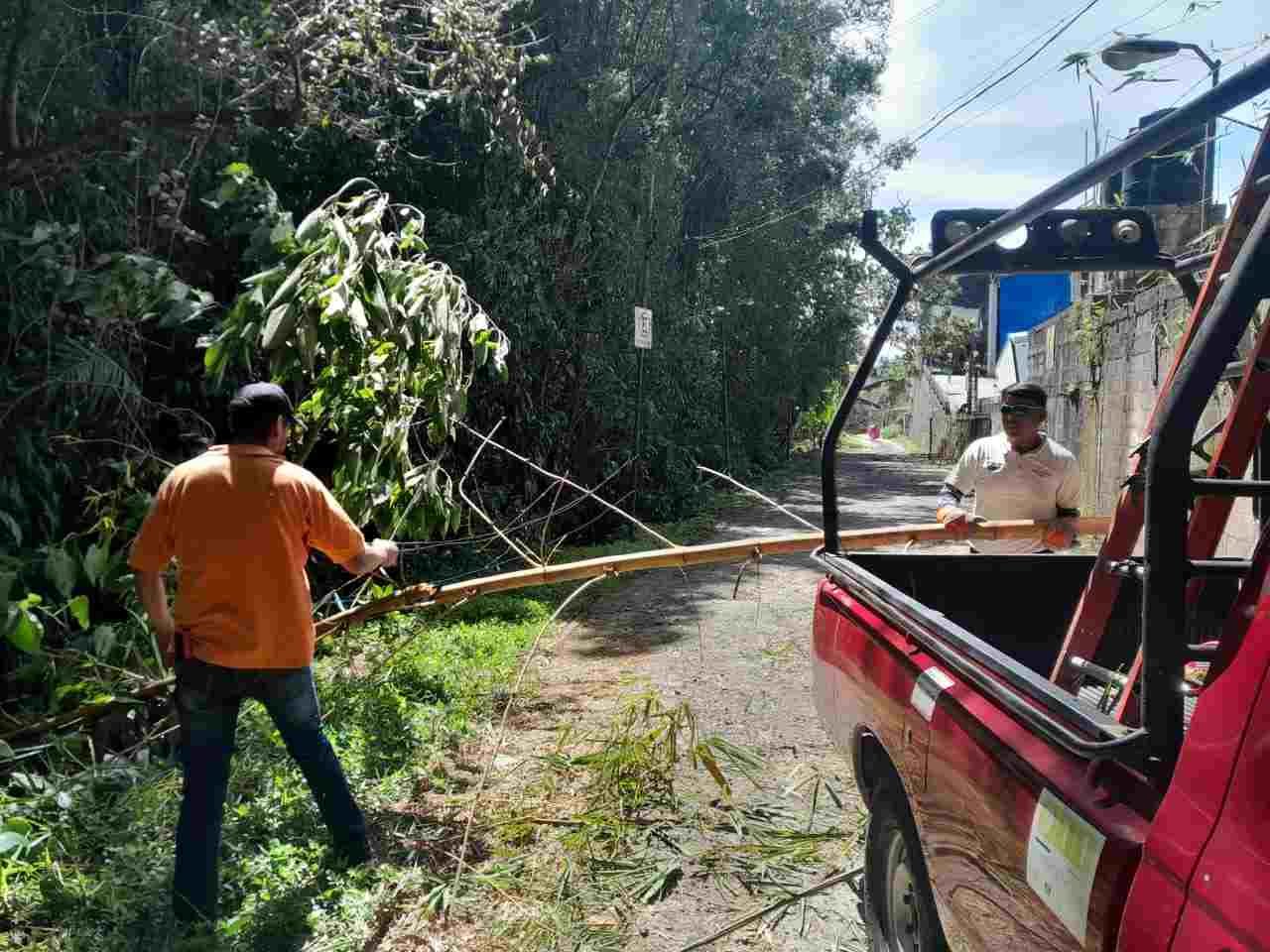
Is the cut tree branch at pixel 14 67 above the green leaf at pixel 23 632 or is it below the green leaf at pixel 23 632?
above

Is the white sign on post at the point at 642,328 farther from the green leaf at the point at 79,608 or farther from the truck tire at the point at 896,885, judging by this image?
the truck tire at the point at 896,885

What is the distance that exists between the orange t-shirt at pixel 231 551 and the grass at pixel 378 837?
0.91 meters

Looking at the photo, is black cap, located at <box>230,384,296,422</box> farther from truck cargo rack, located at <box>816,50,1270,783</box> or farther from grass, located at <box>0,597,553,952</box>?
truck cargo rack, located at <box>816,50,1270,783</box>

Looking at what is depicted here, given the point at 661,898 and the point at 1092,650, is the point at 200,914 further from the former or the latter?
the point at 1092,650

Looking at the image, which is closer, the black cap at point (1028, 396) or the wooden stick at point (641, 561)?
the wooden stick at point (641, 561)

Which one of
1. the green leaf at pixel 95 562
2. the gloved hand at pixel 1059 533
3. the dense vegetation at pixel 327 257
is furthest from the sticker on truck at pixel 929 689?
the green leaf at pixel 95 562

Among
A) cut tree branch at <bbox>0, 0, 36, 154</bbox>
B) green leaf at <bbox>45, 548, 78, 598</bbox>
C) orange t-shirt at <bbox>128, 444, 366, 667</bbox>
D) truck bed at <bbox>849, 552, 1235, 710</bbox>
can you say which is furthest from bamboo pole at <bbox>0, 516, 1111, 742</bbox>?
cut tree branch at <bbox>0, 0, 36, 154</bbox>

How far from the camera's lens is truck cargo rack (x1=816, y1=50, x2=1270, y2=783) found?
63.5 inches

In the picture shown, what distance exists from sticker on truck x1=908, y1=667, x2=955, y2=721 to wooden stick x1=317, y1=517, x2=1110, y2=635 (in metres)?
1.79

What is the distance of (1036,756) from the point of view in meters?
1.93

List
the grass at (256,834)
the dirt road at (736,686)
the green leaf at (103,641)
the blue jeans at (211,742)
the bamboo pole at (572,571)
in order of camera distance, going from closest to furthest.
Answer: the blue jeans at (211,742), the grass at (256,834), the dirt road at (736,686), the bamboo pole at (572,571), the green leaf at (103,641)

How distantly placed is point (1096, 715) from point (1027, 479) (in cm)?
361

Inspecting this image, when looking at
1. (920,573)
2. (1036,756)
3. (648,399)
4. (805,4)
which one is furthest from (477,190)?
(805,4)

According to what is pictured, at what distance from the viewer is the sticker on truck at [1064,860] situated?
5.47ft
